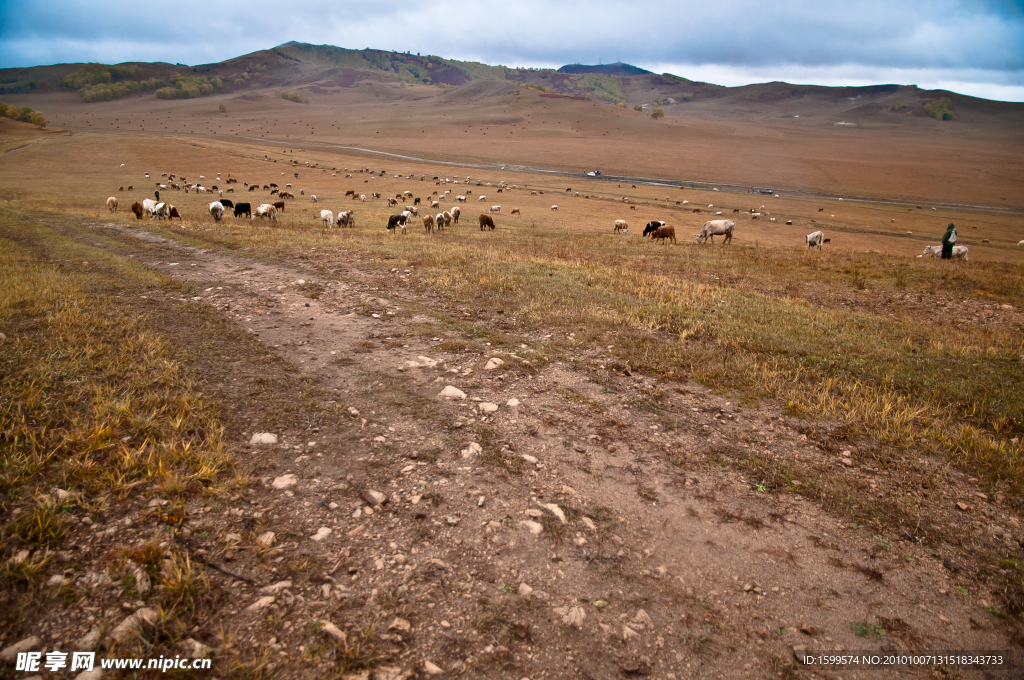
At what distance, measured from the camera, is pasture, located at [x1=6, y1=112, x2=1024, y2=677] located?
3.16m

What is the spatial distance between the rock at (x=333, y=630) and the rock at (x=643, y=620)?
6.35ft

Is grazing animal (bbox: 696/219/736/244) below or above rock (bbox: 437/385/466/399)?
above

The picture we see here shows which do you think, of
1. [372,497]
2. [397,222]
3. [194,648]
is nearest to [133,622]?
[194,648]

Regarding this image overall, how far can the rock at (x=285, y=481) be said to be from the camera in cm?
420

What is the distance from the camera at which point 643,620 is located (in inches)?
127

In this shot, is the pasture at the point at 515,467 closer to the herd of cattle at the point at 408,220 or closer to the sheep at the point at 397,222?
the sheep at the point at 397,222

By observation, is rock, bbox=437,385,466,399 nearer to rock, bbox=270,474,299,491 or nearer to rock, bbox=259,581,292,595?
rock, bbox=270,474,299,491

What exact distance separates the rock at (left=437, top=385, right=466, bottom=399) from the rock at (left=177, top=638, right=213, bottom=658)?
3.52 meters

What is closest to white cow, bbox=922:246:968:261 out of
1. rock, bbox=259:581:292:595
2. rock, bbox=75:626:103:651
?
rock, bbox=259:581:292:595

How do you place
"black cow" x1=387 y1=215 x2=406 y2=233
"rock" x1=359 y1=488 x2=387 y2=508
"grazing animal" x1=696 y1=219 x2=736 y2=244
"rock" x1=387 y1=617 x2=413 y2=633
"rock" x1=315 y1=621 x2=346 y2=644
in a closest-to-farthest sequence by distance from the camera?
1. "rock" x1=315 y1=621 x2=346 y2=644
2. "rock" x1=387 y1=617 x2=413 y2=633
3. "rock" x1=359 y1=488 x2=387 y2=508
4. "black cow" x1=387 y1=215 x2=406 y2=233
5. "grazing animal" x1=696 y1=219 x2=736 y2=244

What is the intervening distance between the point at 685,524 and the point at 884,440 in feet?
10.4

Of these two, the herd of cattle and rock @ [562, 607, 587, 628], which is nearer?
rock @ [562, 607, 587, 628]

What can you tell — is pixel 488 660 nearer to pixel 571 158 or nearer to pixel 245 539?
pixel 245 539

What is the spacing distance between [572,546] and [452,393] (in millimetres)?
2768
